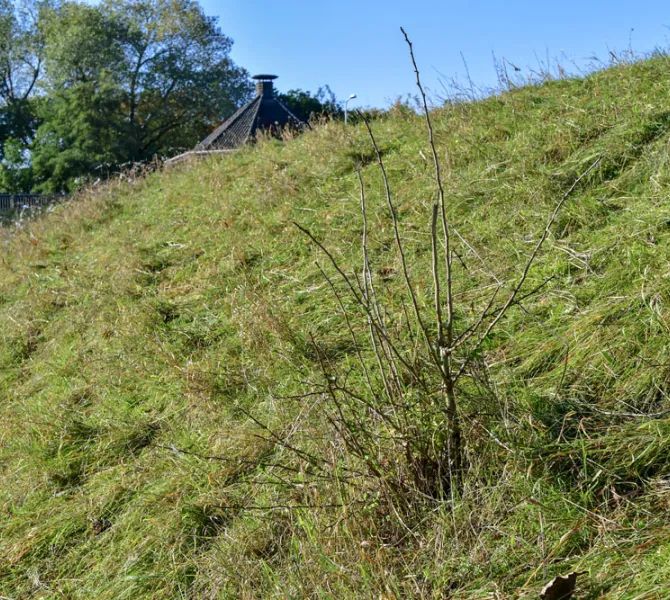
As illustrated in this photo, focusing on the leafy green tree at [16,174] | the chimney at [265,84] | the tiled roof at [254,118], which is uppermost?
the leafy green tree at [16,174]

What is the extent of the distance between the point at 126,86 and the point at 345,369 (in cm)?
4096

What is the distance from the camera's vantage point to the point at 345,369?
150 inches

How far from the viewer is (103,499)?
136 inches

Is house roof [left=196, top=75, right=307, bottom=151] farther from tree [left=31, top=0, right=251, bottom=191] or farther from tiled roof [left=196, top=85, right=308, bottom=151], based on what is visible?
tree [left=31, top=0, right=251, bottom=191]

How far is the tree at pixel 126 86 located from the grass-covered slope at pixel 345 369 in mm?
33493

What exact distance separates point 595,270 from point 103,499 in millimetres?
2892

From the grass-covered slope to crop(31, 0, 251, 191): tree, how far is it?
1319 inches

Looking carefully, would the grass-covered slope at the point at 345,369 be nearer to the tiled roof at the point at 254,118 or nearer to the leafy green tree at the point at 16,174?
the tiled roof at the point at 254,118

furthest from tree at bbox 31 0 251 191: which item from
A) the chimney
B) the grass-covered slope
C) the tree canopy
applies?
the grass-covered slope

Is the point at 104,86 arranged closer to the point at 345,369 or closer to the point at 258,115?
the point at 258,115

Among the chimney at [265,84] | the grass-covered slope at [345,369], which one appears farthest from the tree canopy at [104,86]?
the grass-covered slope at [345,369]

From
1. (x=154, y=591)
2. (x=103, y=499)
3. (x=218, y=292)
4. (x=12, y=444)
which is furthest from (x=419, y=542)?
(x=218, y=292)

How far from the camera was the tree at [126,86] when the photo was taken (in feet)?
125

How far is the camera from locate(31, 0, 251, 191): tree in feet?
125
